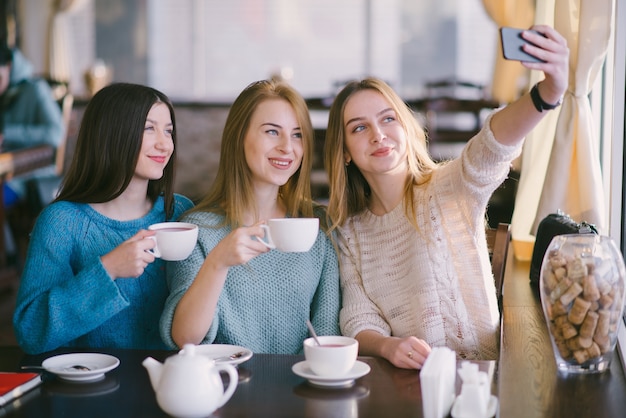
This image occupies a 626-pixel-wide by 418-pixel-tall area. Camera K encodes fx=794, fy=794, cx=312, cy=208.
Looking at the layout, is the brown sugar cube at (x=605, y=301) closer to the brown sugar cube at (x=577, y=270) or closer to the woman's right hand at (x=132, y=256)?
the brown sugar cube at (x=577, y=270)

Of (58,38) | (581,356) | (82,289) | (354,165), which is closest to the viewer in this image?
(581,356)

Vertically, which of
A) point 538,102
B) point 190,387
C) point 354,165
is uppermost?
point 538,102

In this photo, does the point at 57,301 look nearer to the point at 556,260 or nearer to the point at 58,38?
the point at 556,260

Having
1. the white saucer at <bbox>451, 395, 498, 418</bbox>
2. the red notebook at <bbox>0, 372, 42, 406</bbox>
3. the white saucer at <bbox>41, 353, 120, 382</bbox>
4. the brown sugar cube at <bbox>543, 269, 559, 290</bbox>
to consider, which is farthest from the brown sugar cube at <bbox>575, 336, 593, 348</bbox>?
the red notebook at <bbox>0, 372, 42, 406</bbox>

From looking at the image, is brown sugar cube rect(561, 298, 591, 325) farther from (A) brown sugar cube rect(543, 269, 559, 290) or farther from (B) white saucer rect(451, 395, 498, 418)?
(B) white saucer rect(451, 395, 498, 418)

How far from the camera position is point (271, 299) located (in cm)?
195

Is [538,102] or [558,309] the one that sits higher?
[538,102]

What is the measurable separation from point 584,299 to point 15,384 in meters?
1.02

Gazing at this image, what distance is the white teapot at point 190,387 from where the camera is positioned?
1216 mm

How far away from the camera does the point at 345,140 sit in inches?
79.7

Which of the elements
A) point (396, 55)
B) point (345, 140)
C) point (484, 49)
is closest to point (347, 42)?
point (396, 55)

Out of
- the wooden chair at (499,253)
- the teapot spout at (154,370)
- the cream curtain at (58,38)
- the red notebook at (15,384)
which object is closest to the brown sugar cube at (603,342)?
the wooden chair at (499,253)

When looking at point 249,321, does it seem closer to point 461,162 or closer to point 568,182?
point 461,162

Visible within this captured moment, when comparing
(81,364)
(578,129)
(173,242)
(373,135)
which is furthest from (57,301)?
(578,129)
